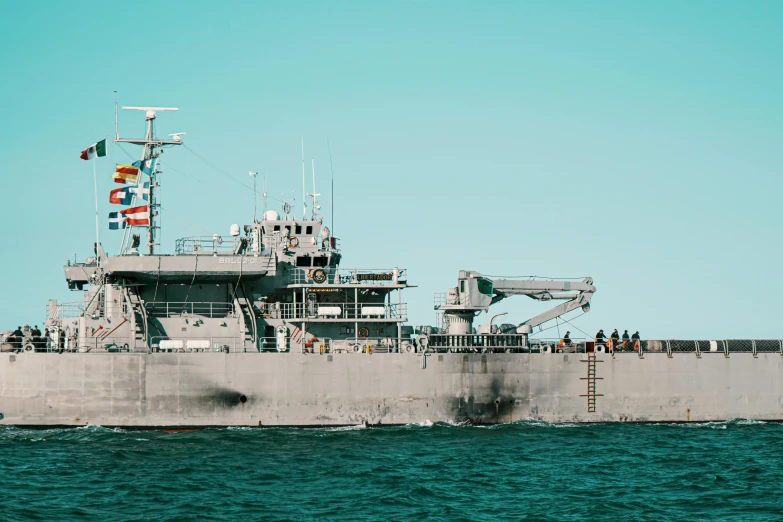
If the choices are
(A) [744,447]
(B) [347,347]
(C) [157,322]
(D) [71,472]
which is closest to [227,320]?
(C) [157,322]

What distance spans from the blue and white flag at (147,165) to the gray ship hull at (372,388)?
7.80 metres

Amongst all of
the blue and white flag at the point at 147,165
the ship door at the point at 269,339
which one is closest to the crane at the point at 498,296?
the ship door at the point at 269,339

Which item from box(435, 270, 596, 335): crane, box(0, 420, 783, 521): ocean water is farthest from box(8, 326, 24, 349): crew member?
box(435, 270, 596, 335): crane

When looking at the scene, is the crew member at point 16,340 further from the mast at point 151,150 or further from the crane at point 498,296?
the crane at point 498,296

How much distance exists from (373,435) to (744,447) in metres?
13.3

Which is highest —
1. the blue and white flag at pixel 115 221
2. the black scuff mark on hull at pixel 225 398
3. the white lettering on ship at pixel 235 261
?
the blue and white flag at pixel 115 221

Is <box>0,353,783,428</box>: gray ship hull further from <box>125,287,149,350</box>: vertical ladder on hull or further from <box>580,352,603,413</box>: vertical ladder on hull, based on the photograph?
<box>125,287,149,350</box>: vertical ladder on hull

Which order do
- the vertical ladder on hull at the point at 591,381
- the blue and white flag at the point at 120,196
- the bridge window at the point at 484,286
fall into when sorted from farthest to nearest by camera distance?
the bridge window at the point at 484,286 < the vertical ladder on hull at the point at 591,381 < the blue and white flag at the point at 120,196

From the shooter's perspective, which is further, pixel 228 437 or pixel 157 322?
pixel 157 322

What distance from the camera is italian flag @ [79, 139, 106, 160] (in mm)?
36500

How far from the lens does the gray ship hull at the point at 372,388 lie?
112 feet

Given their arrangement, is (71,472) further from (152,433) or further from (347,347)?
(347,347)

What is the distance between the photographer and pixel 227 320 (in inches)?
1430

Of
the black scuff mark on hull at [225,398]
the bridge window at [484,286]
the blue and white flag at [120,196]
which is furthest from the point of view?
the bridge window at [484,286]
